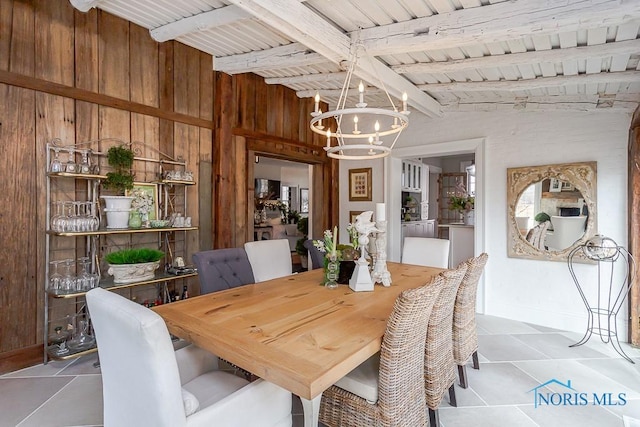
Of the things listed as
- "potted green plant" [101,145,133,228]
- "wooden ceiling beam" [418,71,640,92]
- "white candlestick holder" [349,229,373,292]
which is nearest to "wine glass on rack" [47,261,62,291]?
"potted green plant" [101,145,133,228]

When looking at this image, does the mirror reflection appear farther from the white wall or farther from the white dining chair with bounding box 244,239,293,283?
the white dining chair with bounding box 244,239,293,283

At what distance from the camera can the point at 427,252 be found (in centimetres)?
335

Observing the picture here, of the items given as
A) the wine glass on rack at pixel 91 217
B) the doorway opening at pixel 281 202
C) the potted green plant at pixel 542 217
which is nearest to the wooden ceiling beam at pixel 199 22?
the wine glass on rack at pixel 91 217

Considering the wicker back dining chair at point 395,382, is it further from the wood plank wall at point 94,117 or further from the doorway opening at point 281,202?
the doorway opening at point 281,202

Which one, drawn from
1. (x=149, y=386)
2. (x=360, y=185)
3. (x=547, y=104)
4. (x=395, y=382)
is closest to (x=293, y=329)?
(x=395, y=382)

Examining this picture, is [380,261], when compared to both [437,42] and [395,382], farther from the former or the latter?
[437,42]

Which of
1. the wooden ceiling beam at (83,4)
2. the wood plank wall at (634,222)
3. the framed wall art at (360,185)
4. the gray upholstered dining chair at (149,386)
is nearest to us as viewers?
the gray upholstered dining chair at (149,386)

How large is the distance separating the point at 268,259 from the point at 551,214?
10.3 ft

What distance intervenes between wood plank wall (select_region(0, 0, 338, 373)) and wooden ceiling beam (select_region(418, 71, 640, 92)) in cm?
221

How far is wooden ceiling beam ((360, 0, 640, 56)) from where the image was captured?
191cm

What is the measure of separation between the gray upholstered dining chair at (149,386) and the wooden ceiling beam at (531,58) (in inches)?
118

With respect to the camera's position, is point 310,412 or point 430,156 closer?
point 310,412

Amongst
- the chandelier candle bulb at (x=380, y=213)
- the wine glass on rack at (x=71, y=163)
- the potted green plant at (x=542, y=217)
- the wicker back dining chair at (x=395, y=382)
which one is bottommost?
the wicker back dining chair at (x=395, y=382)

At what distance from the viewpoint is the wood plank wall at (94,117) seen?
252 centimetres
